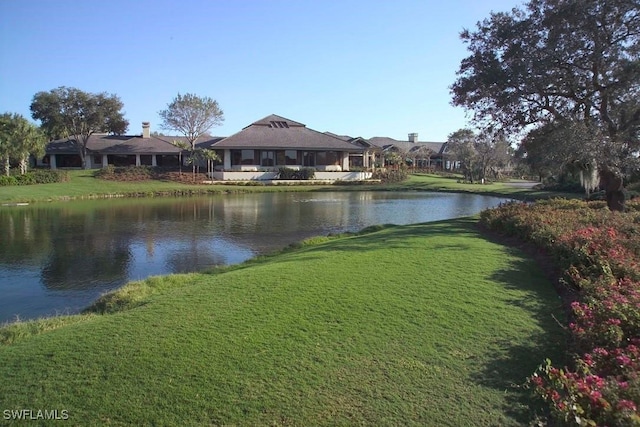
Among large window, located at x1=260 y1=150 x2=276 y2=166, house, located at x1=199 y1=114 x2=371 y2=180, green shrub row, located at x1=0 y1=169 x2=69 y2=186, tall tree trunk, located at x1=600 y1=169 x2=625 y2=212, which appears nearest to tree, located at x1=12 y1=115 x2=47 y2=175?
green shrub row, located at x1=0 y1=169 x2=69 y2=186

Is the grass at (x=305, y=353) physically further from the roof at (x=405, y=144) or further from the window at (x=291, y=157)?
the roof at (x=405, y=144)

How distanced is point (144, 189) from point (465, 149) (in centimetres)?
4385

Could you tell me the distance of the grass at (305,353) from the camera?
4.50 metres

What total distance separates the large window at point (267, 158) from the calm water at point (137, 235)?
2051 cm

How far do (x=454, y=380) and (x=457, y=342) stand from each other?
3.00ft

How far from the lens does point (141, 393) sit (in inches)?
187

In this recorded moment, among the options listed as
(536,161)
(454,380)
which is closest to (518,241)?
(536,161)

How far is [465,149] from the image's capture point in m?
66.8

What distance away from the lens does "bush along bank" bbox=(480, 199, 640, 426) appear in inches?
150

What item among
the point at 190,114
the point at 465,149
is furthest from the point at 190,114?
the point at 465,149

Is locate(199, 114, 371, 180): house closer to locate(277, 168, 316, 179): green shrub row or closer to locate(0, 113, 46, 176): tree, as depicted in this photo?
locate(277, 168, 316, 179): green shrub row

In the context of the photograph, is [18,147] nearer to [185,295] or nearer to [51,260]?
[51,260]

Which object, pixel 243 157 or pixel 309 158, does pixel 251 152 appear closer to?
pixel 243 157

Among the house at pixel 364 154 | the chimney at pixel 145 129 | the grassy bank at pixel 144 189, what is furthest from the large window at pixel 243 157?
the chimney at pixel 145 129
